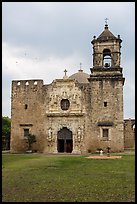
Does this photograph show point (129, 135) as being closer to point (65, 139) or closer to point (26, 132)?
point (65, 139)

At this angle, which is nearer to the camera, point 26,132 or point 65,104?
point 65,104

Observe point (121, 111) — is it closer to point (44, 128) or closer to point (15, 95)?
point (44, 128)

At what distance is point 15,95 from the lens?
98.8 ft

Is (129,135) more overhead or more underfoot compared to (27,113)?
more underfoot

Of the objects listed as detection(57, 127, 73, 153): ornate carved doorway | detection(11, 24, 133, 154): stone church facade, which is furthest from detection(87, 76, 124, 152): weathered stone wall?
detection(57, 127, 73, 153): ornate carved doorway

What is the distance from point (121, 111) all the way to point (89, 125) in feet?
9.70

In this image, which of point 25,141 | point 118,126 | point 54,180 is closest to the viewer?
point 54,180

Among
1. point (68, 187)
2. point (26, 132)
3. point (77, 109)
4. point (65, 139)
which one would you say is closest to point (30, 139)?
point (26, 132)

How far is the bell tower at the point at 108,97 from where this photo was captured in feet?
91.3

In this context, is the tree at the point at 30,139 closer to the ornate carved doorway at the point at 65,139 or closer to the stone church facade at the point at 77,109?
the stone church facade at the point at 77,109

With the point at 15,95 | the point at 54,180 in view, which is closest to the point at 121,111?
the point at 15,95

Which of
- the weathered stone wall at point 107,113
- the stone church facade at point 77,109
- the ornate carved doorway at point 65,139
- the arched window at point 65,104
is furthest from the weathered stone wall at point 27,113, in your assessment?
the weathered stone wall at point 107,113

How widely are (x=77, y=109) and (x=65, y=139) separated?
2.84m

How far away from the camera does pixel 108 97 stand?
92.8 ft
